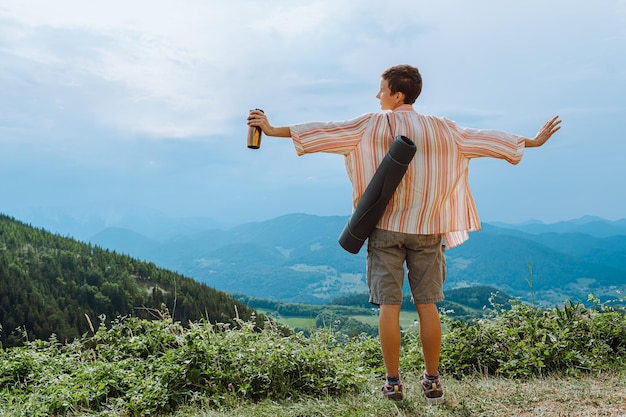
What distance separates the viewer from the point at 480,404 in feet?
12.1

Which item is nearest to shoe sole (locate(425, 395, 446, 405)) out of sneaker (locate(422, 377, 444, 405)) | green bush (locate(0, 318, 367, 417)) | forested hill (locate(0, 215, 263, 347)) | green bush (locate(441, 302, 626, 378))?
sneaker (locate(422, 377, 444, 405))

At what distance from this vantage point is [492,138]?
3.87m

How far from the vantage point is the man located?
3604 millimetres

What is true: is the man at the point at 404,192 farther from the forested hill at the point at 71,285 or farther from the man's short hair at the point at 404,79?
the forested hill at the point at 71,285

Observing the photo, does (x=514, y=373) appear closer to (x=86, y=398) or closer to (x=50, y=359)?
(x=86, y=398)

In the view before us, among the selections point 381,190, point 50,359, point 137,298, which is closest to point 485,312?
point 381,190

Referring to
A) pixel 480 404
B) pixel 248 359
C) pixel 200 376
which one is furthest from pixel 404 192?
pixel 200 376

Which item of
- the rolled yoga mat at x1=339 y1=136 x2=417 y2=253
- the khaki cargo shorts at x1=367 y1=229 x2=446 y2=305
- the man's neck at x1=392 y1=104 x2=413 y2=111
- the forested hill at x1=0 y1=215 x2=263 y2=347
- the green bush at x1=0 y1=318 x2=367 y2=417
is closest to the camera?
the rolled yoga mat at x1=339 y1=136 x2=417 y2=253

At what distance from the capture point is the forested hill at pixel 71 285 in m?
60.2

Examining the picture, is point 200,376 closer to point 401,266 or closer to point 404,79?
point 401,266

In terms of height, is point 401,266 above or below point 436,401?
above

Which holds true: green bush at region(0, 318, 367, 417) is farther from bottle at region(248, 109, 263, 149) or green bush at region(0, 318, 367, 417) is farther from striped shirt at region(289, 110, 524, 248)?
bottle at region(248, 109, 263, 149)

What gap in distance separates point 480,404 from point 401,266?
1028 millimetres

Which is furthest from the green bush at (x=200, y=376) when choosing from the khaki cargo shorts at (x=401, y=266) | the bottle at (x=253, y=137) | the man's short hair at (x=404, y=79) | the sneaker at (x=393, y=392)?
the man's short hair at (x=404, y=79)
